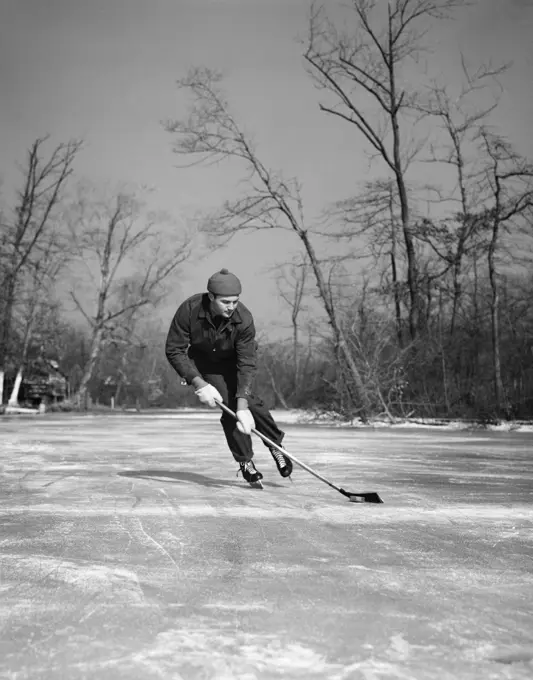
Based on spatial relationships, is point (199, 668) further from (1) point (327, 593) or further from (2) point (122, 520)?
(2) point (122, 520)

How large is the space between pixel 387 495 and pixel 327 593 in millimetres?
2708

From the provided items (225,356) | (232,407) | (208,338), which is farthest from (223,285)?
(232,407)

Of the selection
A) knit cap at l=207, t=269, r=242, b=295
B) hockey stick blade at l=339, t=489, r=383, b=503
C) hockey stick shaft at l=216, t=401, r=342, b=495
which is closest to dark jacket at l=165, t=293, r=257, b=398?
hockey stick shaft at l=216, t=401, r=342, b=495

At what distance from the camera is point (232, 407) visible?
5.52m

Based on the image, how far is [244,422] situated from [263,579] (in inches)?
95.4

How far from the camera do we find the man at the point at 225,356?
5012 mm

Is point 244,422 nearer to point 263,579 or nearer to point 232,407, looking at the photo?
point 232,407

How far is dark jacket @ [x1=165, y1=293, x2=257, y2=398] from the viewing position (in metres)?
5.20

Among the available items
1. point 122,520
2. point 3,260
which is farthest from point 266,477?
point 3,260

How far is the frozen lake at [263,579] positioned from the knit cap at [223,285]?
133cm

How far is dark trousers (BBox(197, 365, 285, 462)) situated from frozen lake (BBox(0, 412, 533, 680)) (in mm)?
377

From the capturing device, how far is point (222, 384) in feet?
18.3

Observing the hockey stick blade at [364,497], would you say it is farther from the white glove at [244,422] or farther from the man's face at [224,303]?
the man's face at [224,303]

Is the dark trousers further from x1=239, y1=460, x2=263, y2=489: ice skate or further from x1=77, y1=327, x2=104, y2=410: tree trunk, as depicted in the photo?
x1=77, y1=327, x2=104, y2=410: tree trunk
